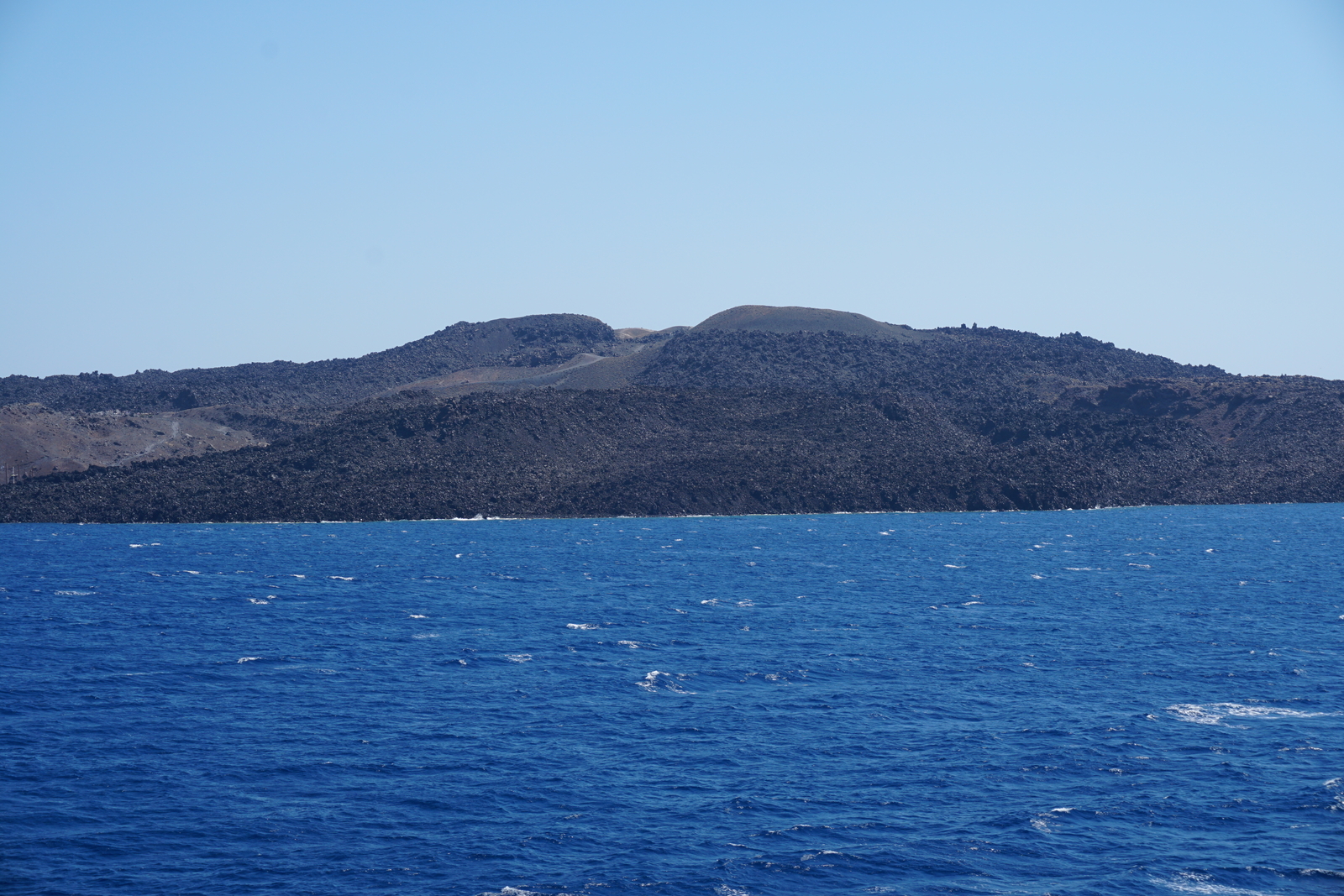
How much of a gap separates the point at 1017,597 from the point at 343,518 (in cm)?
13616

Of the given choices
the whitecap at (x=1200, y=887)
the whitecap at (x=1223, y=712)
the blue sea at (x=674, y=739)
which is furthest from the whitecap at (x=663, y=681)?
the whitecap at (x=1200, y=887)

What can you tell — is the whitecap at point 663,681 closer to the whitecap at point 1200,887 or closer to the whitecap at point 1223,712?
the whitecap at point 1223,712

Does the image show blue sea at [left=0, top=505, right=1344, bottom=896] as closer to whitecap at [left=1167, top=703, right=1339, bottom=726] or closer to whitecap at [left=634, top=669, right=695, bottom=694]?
whitecap at [left=1167, top=703, right=1339, bottom=726]

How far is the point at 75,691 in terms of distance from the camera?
54938 mm

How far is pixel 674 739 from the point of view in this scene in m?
46.4

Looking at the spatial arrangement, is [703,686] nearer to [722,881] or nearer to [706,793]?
[706,793]

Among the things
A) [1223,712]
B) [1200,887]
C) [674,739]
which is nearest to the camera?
[1200,887]

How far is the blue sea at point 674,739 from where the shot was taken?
110ft

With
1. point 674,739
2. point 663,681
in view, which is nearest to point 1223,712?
point 674,739

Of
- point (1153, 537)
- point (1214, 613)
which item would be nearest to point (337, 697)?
point (1214, 613)

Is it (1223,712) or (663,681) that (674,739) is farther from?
(1223,712)

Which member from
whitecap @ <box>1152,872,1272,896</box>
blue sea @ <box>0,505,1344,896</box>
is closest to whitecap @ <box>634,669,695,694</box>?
blue sea @ <box>0,505,1344,896</box>

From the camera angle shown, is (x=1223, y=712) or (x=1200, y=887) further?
(x=1223, y=712)

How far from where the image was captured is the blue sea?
33469 mm
